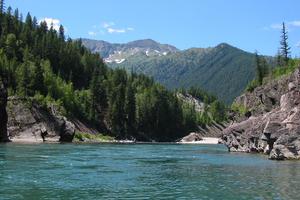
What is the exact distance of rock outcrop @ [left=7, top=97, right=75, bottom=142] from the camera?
140 metres

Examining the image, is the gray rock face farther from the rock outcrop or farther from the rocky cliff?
the rocky cliff

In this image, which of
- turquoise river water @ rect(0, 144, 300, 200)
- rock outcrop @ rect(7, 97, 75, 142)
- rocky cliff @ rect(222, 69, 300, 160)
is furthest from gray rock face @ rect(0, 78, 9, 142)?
turquoise river water @ rect(0, 144, 300, 200)

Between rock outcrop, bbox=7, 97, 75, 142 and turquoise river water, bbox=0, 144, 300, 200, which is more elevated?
rock outcrop, bbox=7, 97, 75, 142

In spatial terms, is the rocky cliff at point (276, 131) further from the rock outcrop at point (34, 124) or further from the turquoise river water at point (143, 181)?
the rock outcrop at point (34, 124)

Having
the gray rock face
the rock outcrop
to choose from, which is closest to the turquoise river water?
the gray rock face

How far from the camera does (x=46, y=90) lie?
7210 inches

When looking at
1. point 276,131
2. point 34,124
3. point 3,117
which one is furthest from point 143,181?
point 34,124

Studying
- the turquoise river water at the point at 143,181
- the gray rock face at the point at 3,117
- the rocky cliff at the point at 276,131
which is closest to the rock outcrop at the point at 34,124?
the gray rock face at the point at 3,117

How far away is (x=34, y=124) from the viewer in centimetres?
14262

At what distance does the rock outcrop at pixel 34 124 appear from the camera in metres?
140

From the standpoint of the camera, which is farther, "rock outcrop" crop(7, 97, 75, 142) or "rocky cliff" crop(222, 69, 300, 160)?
"rock outcrop" crop(7, 97, 75, 142)

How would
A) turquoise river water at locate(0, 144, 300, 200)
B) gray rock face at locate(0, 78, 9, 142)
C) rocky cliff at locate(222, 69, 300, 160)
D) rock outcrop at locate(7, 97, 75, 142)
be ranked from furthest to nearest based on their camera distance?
1. rock outcrop at locate(7, 97, 75, 142)
2. gray rock face at locate(0, 78, 9, 142)
3. rocky cliff at locate(222, 69, 300, 160)
4. turquoise river water at locate(0, 144, 300, 200)

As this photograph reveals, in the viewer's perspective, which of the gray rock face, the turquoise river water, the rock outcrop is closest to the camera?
the turquoise river water

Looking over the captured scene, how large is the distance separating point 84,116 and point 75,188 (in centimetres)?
15324
